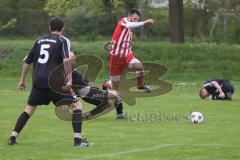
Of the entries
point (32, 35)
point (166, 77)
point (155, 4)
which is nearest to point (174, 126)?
point (166, 77)

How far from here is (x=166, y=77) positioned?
31.0 m

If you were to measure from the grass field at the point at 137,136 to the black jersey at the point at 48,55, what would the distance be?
1.04 m

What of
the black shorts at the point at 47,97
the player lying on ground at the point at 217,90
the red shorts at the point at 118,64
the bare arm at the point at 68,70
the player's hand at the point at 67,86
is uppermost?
the bare arm at the point at 68,70

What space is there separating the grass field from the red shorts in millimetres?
922

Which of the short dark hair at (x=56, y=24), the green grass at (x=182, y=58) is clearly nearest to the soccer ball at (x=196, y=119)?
the short dark hair at (x=56, y=24)

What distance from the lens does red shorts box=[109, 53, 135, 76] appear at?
17536 mm

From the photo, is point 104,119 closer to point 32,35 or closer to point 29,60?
point 29,60

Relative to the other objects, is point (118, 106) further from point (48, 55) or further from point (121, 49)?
point (48, 55)

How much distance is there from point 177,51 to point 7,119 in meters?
18.5

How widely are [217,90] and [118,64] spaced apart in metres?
3.88

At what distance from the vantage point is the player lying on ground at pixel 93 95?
14867 millimetres

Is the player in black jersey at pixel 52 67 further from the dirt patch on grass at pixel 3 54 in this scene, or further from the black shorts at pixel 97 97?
the dirt patch on grass at pixel 3 54

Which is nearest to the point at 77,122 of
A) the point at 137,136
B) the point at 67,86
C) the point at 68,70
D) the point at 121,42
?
the point at 67,86

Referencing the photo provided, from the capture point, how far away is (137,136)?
12.7m
